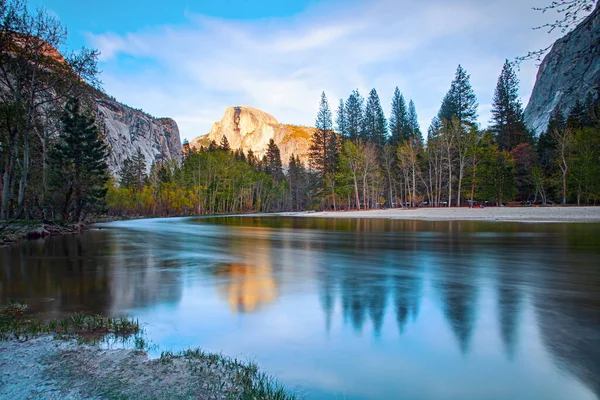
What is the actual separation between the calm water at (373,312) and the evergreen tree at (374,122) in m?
62.4

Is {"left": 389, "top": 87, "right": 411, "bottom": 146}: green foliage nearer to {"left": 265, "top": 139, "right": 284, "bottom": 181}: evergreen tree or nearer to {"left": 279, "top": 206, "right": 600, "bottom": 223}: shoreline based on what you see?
{"left": 279, "top": 206, "right": 600, "bottom": 223}: shoreline

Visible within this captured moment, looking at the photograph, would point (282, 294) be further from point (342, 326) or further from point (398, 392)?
point (398, 392)

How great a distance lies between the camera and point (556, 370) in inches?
152

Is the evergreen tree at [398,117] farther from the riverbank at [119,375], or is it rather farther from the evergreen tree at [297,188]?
the riverbank at [119,375]

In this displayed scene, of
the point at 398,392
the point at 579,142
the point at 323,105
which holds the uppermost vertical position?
the point at 323,105

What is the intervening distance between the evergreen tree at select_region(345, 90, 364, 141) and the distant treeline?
212mm

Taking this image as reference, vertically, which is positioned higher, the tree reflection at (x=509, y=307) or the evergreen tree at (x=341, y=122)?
the evergreen tree at (x=341, y=122)

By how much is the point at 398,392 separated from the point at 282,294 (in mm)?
4208

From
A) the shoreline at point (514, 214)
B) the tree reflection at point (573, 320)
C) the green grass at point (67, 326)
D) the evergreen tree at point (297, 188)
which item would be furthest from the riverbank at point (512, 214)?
the evergreen tree at point (297, 188)

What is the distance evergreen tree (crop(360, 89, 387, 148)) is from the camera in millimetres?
72688

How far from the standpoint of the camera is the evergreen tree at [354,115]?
236 feet

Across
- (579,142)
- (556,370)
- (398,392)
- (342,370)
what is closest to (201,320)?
(342,370)

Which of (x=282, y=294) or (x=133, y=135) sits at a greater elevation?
(x=133, y=135)

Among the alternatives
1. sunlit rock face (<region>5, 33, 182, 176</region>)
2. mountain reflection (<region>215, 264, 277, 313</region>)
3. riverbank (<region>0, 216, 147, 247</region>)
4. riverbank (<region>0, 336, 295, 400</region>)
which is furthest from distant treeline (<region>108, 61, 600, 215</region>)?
riverbank (<region>0, 336, 295, 400</region>)
